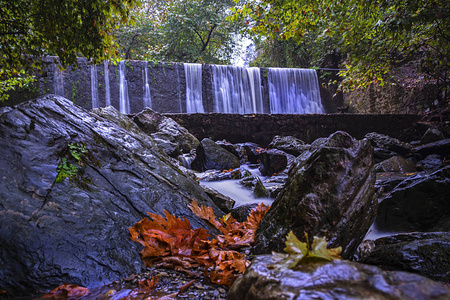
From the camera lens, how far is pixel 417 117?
12477 millimetres

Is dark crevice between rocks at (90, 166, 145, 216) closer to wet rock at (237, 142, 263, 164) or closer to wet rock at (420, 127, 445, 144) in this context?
wet rock at (237, 142, 263, 164)

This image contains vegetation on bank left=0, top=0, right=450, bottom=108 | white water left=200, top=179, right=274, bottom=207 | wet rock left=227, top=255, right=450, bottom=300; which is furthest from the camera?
white water left=200, top=179, right=274, bottom=207

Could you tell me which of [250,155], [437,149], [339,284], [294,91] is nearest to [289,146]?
[250,155]

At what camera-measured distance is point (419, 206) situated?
2.95m

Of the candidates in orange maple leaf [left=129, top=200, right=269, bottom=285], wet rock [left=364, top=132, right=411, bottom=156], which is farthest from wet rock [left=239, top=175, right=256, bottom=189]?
wet rock [left=364, top=132, right=411, bottom=156]

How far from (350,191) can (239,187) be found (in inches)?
161

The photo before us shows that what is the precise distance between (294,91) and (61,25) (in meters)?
14.4

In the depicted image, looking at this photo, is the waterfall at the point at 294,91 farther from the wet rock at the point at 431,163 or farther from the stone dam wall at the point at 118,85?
the wet rock at the point at 431,163

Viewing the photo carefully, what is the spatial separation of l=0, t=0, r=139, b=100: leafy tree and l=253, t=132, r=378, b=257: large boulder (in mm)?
2597

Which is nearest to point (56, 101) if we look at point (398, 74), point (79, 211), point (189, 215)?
point (79, 211)

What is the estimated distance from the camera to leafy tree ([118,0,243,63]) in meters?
17.9

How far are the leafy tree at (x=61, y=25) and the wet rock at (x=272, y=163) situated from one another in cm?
482

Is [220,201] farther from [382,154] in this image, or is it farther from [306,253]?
[382,154]

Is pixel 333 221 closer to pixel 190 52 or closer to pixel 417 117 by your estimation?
pixel 417 117
